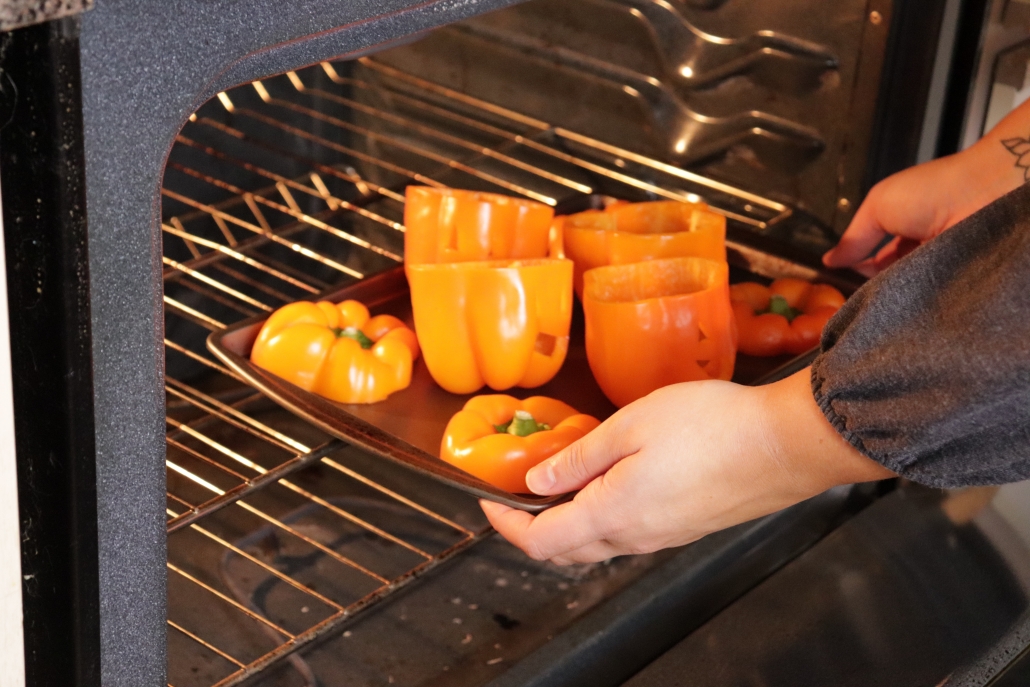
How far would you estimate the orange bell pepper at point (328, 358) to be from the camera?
1058 millimetres

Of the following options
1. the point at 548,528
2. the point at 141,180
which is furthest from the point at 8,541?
the point at 548,528

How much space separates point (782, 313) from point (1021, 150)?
28cm

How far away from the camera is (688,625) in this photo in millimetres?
998

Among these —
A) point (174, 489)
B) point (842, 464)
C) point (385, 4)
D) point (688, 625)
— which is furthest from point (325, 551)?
point (385, 4)

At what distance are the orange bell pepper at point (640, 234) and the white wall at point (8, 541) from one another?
72cm

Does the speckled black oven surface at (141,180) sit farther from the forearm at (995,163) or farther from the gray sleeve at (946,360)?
the forearm at (995,163)

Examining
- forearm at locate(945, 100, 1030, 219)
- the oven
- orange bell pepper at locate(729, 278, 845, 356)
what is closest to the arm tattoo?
forearm at locate(945, 100, 1030, 219)

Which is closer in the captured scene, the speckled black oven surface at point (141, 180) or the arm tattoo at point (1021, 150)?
the speckled black oven surface at point (141, 180)

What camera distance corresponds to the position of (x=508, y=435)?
972 millimetres

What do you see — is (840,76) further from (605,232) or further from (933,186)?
(605,232)

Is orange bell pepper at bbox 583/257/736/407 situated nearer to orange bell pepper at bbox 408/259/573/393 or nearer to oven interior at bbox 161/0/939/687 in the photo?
orange bell pepper at bbox 408/259/573/393

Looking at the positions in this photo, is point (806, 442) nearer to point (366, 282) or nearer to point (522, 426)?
point (522, 426)

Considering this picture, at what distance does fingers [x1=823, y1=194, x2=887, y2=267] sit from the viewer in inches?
45.8

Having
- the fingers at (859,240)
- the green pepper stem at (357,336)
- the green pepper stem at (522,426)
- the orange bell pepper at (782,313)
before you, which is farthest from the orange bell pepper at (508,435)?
the fingers at (859,240)
